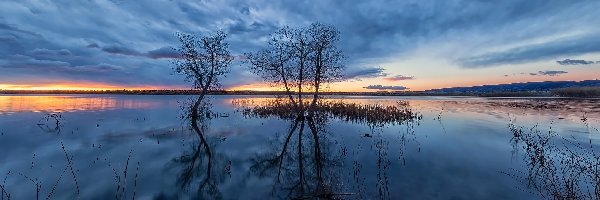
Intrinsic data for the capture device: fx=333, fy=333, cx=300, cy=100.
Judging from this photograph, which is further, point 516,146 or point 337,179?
point 516,146

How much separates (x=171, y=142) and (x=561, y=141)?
24.9 m

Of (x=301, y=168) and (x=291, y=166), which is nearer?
(x=301, y=168)

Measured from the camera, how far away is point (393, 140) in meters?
22.2

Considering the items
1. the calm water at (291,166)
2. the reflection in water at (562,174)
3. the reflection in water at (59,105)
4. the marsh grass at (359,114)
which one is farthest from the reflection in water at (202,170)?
the reflection in water at (59,105)

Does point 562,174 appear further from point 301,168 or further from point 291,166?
point 291,166

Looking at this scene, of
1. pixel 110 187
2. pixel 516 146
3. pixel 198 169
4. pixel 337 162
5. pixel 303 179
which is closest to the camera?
pixel 110 187

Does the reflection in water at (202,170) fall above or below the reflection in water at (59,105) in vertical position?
below

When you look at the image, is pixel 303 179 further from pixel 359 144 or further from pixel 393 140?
pixel 393 140

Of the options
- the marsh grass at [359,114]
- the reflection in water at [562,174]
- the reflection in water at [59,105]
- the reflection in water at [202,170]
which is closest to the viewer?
the reflection in water at [562,174]

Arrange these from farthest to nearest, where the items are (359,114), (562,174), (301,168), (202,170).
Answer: (359,114) < (301,168) < (202,170) < (562,174)

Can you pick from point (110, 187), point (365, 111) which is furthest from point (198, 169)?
point (365, 111)

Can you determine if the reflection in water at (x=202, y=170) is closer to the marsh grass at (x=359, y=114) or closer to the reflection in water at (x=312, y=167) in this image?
the reflection in water at (x=312, y=167)

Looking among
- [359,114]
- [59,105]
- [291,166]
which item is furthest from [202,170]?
[59,105]

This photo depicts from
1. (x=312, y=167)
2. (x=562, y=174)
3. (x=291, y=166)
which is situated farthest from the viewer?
(x=291, y=166)
